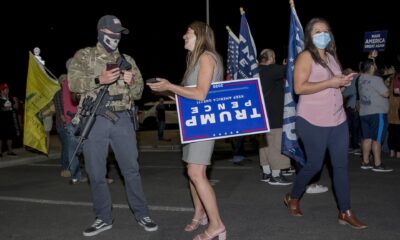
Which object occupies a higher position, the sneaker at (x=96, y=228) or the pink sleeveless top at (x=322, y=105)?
the pink sleeveless top at (x=322, y=105)

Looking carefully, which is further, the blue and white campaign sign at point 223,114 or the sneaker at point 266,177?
the sneaker at point 266,177

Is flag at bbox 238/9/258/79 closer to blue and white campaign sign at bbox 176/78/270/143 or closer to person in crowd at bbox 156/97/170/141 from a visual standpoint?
blue and white campaign sign at bbox 176/78/270/143

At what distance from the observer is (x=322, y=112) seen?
508cm

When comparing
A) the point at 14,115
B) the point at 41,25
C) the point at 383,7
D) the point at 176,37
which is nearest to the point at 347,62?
the point at 383,7

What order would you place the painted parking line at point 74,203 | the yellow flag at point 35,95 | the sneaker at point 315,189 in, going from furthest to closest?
the yellow flag at point 35,95, the sneaker at point 315,189, the painted parking line at point 74,203

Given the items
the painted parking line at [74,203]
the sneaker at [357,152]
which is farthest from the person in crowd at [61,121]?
the sneaker at [357,152]

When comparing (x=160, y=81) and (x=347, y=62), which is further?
(x=347, y=62)

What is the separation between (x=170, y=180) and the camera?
334 inches

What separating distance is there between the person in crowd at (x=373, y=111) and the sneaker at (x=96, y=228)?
5.23 metres

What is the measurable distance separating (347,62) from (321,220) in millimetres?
49377

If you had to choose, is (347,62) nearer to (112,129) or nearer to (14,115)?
(14,115)

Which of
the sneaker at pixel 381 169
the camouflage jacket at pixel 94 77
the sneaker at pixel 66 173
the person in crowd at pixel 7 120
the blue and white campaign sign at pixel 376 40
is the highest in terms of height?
the blue and white campaign sign at pixel 376 40

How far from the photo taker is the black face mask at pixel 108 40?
4.98 metres

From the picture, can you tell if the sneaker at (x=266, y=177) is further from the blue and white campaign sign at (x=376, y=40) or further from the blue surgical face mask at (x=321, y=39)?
the blue and white campaign sign at (x=376, y=40)
